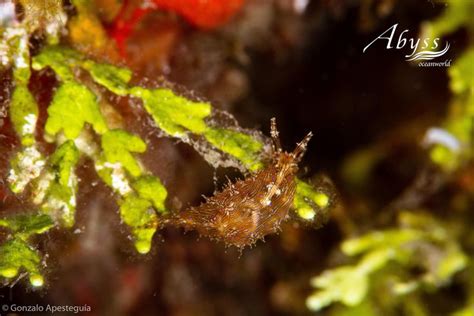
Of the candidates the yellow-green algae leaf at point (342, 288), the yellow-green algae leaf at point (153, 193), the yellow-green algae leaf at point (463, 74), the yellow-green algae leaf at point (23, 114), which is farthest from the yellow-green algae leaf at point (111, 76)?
the yellow-green algae leaf at point (463, 74)

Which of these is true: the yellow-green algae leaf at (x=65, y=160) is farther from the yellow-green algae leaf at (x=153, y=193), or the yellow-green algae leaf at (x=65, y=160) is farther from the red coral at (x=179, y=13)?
the red coral at (x=179, y=13)

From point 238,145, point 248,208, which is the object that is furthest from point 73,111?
point 248,208

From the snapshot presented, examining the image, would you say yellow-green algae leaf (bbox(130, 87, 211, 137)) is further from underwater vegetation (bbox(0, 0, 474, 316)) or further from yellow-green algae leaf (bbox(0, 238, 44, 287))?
yellow-green algae leaf (bbox(0, 238, 44, 287))

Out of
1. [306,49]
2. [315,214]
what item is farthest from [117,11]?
[306,49]

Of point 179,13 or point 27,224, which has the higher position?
point 179,13

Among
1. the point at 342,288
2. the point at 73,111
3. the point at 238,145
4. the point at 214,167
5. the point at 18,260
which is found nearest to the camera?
the point at 18,260

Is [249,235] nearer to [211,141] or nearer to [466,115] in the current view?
[211,141]

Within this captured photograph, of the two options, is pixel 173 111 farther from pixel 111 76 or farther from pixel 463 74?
pixel 463 74

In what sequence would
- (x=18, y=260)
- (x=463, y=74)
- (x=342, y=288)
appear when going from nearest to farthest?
(x=18, y=260) < (x=463, y=74) < (x=342, y=288)
